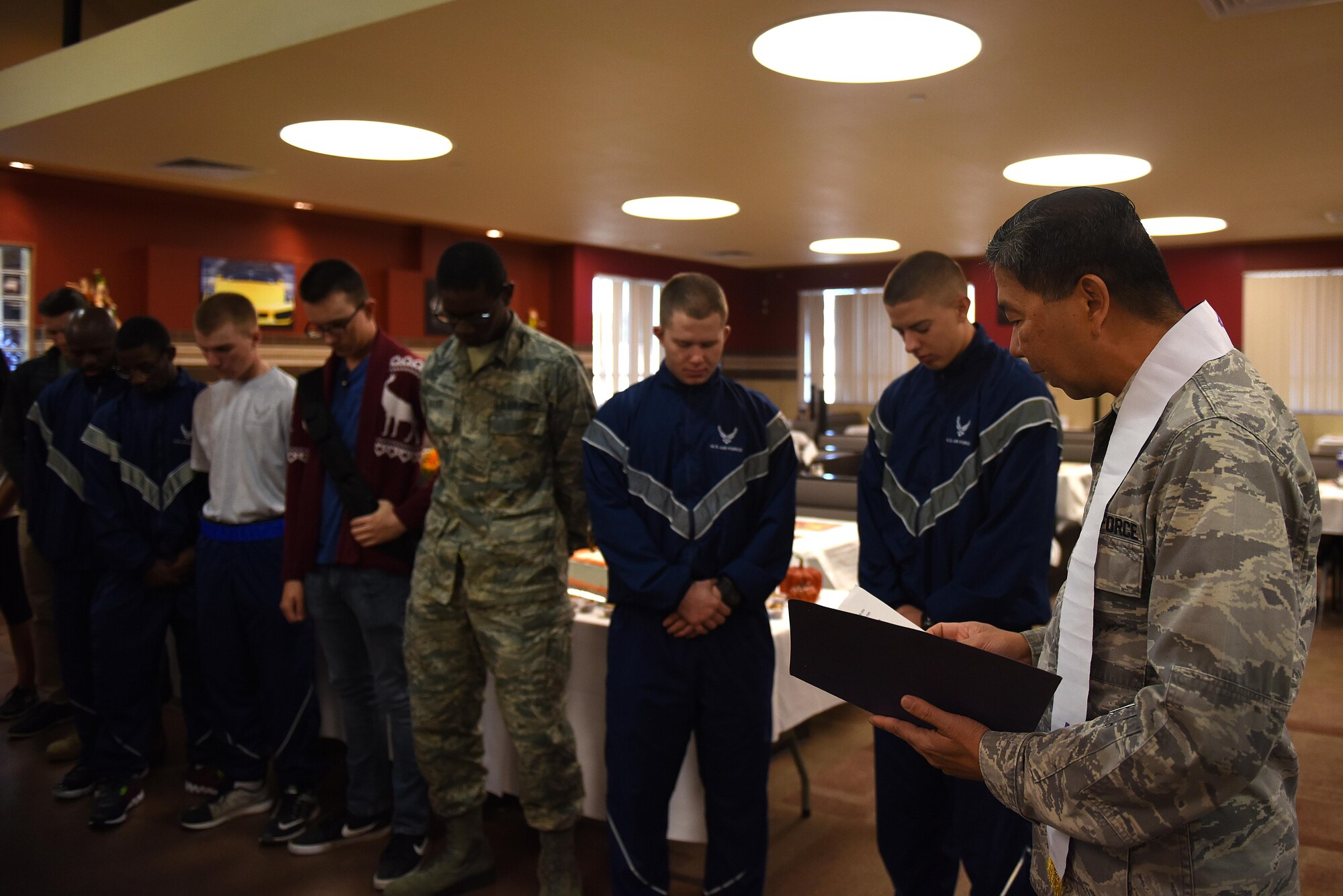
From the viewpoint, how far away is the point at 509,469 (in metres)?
2.70

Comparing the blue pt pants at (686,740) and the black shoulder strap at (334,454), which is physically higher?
the black shoulder strap at (334,454)

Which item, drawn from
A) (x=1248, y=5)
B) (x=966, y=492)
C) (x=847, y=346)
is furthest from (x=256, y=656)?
(x=847, y=346)

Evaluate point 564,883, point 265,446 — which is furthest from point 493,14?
point 564,883

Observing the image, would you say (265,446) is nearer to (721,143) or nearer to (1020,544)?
(1020,544)

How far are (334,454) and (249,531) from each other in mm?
524

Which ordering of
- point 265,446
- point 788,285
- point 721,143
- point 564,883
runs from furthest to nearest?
point 788,285, point 721,143, point 265,446, point 564,883

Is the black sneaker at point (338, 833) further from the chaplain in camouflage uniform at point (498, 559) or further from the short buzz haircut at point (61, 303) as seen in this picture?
the short buzz haircut at point (61, 303)

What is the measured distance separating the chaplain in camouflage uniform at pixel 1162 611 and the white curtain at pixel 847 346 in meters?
13.3

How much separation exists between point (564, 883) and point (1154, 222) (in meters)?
8.44

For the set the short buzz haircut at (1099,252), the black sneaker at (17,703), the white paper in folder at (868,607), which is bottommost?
the black sneaker at (17,703)

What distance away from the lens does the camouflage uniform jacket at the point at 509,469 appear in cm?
268

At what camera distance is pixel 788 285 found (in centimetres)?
1484

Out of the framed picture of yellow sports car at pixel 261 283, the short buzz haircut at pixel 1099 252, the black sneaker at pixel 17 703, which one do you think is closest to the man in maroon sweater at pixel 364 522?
the short buzz haircut at pixel 1099 252

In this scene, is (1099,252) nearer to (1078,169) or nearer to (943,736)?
(943,736)
